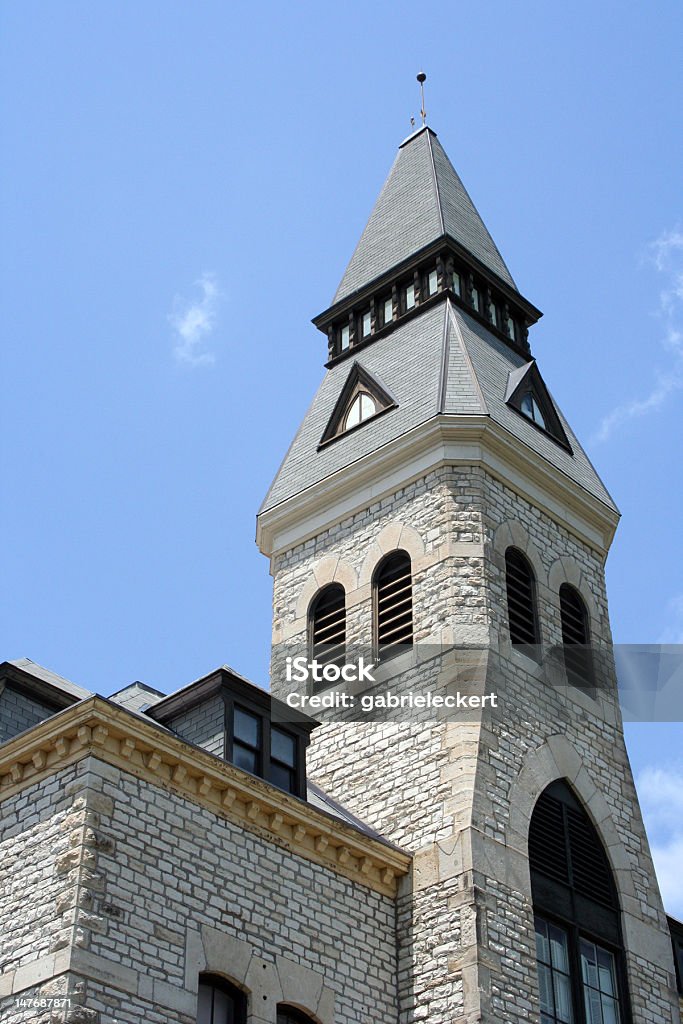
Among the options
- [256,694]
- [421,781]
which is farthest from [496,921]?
[256,694]

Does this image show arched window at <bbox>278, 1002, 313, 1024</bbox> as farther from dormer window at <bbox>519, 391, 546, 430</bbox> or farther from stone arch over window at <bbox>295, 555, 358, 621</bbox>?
dormer window at <bbox>519, 391, 546, 430</bbox>

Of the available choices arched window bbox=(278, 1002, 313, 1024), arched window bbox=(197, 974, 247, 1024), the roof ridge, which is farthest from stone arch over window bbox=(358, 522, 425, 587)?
the roof ridge

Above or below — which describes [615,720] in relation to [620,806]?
above

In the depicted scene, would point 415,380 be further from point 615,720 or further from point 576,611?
point 615,720

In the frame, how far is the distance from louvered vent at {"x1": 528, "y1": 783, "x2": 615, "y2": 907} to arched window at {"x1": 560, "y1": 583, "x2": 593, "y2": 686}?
7.93 ft

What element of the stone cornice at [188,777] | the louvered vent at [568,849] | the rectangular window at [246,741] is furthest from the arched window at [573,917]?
the rectangular window at [246,741]

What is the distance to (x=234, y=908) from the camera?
17.8 m

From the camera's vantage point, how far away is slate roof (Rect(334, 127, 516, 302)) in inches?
1243

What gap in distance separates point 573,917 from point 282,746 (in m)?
4.81

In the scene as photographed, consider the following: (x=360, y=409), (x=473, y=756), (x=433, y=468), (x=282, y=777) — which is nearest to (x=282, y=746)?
(x=282, y=777)

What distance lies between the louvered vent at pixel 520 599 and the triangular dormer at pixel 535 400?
158 inches

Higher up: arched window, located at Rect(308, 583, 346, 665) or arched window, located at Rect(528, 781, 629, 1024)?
arched window, located at Rect(308, 583, 346, 665)

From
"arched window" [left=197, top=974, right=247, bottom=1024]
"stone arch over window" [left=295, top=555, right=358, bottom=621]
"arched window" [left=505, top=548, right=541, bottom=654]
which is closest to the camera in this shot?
"arched window" [left=197, top=974, right=247, bottom=1024]

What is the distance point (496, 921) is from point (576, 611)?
7276 mm
